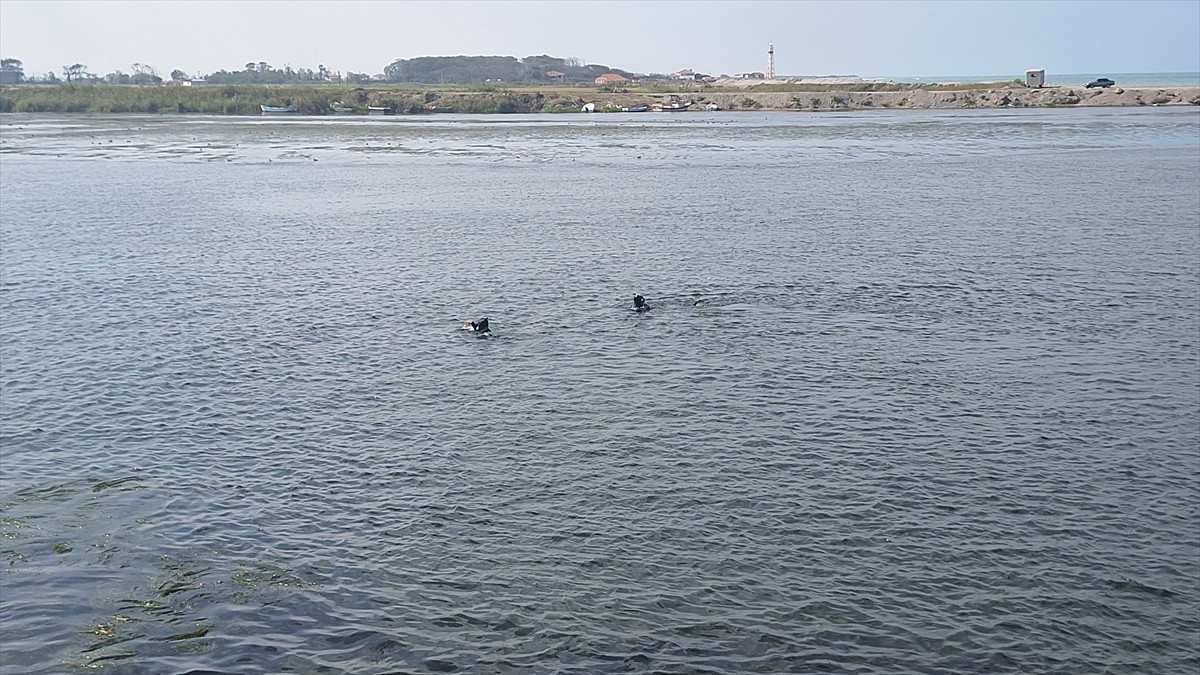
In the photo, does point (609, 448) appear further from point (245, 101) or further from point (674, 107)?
point (245, 101)

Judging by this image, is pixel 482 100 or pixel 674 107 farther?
pixel 482 100

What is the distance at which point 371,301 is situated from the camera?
1256 inches

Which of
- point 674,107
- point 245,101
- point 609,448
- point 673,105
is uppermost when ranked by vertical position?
point 245,101

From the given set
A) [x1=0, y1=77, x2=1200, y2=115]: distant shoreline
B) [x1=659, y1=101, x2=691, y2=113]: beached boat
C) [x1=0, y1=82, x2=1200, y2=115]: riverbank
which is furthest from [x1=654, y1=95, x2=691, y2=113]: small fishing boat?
[x1=0, y1=82, x2=1200, y2=115]: riverbank

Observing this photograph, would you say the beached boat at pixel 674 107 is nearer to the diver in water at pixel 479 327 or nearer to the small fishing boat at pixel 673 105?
the small fishing boat at pixel 673 105

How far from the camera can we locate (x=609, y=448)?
19.7 meters

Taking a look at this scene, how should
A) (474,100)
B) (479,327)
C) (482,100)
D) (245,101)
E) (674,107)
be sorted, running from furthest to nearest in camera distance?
(474,100) < (482,100) < (674,107) < (245,101) < (479,327)

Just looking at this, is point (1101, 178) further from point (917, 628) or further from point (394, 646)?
point (394, 646)

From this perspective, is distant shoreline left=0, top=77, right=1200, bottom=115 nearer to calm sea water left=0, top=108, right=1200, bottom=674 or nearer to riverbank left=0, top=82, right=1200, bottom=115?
riverbank left=0, top=82, right=1200, bottom=115

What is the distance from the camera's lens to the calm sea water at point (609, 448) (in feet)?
45.0

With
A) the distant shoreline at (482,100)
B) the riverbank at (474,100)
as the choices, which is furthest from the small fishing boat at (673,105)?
the riverbank at (474,100)

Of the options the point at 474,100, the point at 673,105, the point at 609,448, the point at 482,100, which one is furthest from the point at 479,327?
the point at 474,100

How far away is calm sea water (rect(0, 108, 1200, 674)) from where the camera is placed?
539 inches

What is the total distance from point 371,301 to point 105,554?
16.8m
